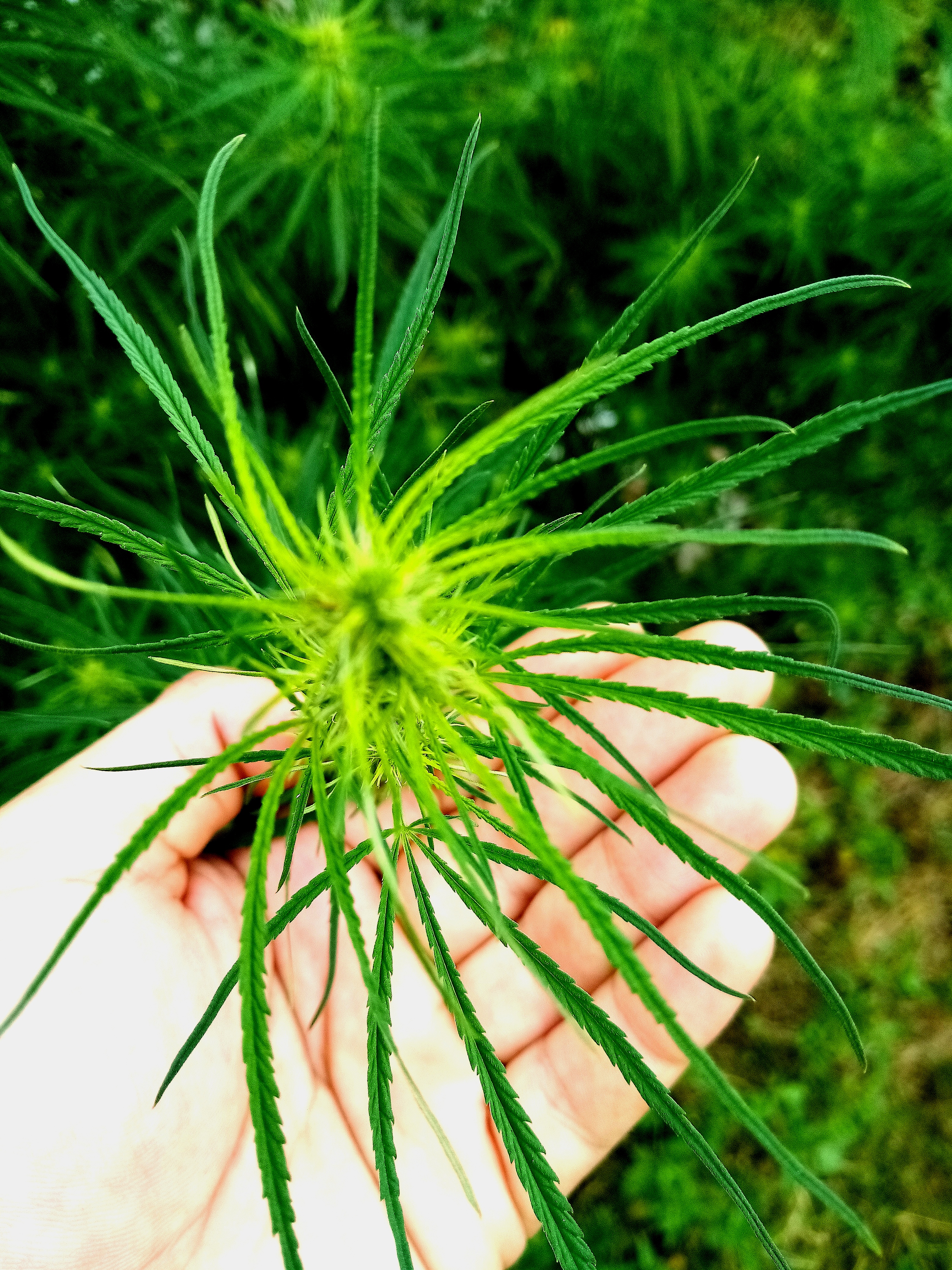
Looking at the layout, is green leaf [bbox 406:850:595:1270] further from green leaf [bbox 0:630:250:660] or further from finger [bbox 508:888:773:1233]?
finger [bbox 508:888:773:1233]

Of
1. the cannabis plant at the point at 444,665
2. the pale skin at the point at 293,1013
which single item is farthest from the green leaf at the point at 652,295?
the pale skin at the point at 293,1013

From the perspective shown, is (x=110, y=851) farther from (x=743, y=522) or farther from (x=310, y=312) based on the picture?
(x=743, y=522)

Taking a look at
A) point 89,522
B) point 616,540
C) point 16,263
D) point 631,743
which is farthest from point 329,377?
point 631,743

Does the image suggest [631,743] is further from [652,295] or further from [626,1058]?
[652,295]

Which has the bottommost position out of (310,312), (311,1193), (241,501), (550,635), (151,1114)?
(311,1193)

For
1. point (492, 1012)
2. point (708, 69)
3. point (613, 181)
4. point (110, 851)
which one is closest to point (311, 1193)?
point (492, 1012)

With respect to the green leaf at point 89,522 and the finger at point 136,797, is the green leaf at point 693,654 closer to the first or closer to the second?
the green leaf at point 89,522
